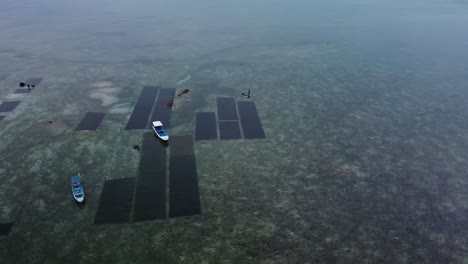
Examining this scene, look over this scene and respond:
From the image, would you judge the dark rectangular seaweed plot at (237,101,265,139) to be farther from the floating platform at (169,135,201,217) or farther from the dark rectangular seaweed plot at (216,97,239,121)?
the floating platform at (169,135,201,217)

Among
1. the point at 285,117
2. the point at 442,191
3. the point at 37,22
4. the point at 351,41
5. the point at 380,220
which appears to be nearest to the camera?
the point at 380,220

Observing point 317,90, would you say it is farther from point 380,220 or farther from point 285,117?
point 380,220

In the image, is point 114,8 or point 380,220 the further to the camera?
point 114,8

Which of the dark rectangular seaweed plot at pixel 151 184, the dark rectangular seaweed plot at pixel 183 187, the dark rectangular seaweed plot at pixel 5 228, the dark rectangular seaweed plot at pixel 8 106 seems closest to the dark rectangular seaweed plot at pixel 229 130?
the dark rectangular seaweed plot at pixel 183 187

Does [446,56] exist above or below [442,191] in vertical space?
above

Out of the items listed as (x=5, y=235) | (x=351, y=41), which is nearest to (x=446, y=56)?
(x=351, y=41)

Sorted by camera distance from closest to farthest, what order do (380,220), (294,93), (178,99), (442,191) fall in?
(380,220)
(442,191)
(178,99)
(294,93)

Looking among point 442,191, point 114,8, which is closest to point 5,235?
point 442,191

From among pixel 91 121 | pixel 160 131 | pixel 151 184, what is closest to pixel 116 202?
pixel 151 184
